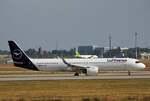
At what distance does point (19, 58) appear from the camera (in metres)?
68.9

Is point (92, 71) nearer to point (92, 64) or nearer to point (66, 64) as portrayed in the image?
point (92, 64)

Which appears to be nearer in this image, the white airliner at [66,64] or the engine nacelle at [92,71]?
the engine nacelle at [92,71]

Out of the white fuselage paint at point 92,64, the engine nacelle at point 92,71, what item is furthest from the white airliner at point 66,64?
the engine nacelle at point 92,71

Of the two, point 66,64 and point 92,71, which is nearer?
point 92,71

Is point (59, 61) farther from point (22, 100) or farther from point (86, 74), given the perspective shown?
point (22, 100)

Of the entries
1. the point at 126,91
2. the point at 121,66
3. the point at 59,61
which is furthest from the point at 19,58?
the point at 126,91

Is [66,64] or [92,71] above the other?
[66,64]

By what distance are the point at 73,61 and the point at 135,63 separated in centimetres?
1003

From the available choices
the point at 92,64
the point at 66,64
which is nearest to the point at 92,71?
the point at 92,64

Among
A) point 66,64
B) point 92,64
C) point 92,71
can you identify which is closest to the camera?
point 92,71

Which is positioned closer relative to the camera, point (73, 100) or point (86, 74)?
point (73, 100)

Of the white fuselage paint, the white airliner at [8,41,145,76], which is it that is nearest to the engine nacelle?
the white airliner at [8,41,145,76]

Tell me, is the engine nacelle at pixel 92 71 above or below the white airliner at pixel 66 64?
below

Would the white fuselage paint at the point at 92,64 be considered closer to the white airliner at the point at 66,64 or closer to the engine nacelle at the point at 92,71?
the white airliner at the point at 66,64
